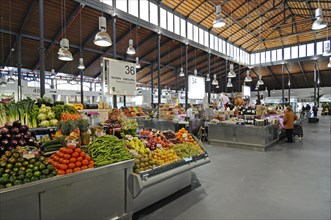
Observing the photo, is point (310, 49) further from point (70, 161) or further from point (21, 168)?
point (21, 168)

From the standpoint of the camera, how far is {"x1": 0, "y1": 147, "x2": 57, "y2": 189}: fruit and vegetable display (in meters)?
1.70

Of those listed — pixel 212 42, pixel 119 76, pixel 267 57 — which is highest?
pixel 212 42

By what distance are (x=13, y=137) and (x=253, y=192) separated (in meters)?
3.53

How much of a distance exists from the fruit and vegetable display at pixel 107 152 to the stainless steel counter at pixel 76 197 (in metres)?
0.09

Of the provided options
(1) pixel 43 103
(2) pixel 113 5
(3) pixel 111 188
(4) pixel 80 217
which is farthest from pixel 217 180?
(2) pixel 113 5

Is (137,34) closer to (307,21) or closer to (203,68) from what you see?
(203,68)

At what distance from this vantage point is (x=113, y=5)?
10609mm

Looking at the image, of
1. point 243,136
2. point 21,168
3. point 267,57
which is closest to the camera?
point 21,168

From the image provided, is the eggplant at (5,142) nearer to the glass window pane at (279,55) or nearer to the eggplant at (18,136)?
the eggplant at (18,136)

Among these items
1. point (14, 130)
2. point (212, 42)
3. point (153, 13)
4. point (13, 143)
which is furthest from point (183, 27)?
point (13, 143)

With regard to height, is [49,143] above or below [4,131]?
below

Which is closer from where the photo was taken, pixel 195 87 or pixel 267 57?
pixel 195 87

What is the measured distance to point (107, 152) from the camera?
2412 mm

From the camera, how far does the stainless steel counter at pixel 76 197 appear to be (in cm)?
161
